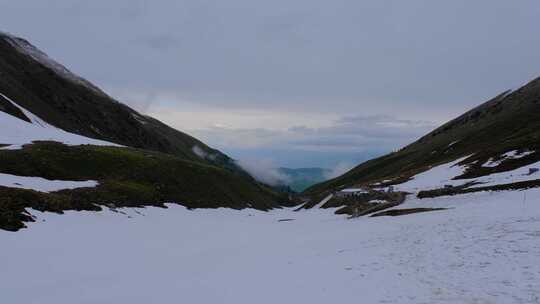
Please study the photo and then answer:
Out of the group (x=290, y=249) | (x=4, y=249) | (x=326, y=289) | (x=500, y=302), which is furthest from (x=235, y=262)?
(x=500, y=302)

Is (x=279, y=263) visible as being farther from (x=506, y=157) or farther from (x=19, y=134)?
(x=506, y=157)

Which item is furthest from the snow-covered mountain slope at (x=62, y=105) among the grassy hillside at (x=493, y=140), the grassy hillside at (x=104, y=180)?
the grassy hillside at (x=493, y=140)

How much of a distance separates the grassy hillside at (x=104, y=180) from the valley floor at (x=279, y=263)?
68.0 inches

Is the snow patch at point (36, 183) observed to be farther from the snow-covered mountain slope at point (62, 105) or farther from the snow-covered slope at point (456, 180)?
the snow-covered mountain slope at point (62, 105)

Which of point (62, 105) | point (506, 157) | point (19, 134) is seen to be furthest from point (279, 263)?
point (62, 105)

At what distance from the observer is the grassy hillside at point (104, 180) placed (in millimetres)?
31375

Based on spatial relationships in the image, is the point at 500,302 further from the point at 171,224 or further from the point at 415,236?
the point at 171,224

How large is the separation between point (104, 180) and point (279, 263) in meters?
34.7

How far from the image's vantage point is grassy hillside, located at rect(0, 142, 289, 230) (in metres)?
31.4

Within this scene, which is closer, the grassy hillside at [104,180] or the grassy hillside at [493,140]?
the grassy hillside at [104,180]

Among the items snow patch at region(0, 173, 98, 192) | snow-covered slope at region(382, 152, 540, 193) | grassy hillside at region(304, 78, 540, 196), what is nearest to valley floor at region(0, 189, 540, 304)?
snow patch at region(0, 173, 98, 192)

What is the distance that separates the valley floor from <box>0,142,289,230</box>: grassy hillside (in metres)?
1.73

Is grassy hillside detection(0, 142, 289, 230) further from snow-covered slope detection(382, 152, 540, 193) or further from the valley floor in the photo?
snow-covered slope detection(382, 152, 540, 193)

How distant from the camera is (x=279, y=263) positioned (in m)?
26.0
